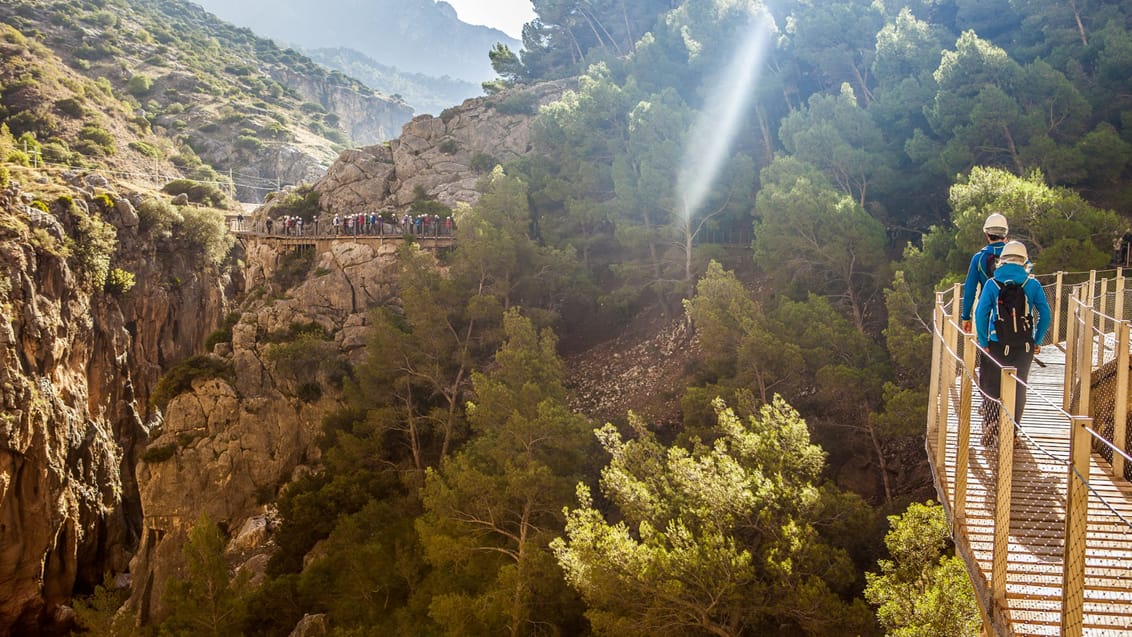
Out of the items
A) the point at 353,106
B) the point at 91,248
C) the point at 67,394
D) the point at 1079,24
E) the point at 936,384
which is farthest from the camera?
the point at 353,106

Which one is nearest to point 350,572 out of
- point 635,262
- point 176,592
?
point 176,592

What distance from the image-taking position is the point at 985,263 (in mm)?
7457

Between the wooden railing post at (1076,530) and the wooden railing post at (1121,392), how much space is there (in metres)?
2.64

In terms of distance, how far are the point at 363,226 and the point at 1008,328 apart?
30773mm

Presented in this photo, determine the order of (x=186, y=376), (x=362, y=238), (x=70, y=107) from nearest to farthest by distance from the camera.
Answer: (x=186, y=376), (x=362, y=238), (x=70, y=107)

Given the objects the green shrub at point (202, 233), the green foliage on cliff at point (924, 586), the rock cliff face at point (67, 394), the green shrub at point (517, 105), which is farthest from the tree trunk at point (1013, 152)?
the green shrub at point (202, 233)

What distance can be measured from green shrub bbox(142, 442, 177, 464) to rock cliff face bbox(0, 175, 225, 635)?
5585 mm

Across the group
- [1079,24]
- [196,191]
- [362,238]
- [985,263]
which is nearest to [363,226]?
[362,238]

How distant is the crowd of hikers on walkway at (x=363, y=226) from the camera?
33438mm

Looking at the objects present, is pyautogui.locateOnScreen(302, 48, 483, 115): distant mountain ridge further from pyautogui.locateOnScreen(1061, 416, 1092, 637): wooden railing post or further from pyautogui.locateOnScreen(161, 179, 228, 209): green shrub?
pyautogui.locateOnScreen(1061, 416, 1092, 637): wooden railing post

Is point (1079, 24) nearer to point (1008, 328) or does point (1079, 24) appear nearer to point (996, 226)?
point (996, 226)

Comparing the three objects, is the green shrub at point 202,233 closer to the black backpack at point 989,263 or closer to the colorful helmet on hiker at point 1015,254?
the black backpack at point 989,263

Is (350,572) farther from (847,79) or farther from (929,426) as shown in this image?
(847,79)

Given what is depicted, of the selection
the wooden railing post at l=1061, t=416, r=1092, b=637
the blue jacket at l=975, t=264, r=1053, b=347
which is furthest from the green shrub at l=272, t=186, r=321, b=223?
the wooden railing post at l=1061, t=416, r=1092, b=637
